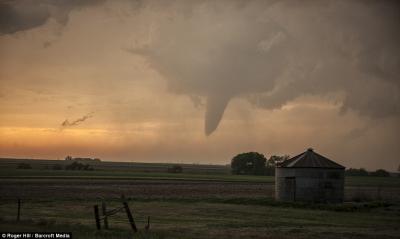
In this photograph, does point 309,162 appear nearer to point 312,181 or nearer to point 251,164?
point 312,181

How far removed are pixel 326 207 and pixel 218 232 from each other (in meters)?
19.7

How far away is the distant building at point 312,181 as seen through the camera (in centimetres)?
4809

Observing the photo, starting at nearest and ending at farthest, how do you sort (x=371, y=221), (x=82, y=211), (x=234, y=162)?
(x=371, y=221)
(x=82, y=211)
(x=234, y=162)

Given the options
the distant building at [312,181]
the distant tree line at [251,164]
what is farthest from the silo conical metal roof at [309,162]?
the distant tree line at [251,164]

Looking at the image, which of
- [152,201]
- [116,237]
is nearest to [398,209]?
[152,201]

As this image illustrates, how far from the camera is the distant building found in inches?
1893

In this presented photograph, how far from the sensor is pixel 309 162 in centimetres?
4856

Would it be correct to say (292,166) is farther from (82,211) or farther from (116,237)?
(116,237)

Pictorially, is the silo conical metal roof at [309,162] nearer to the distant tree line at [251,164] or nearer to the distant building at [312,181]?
the distant building at [312,181]


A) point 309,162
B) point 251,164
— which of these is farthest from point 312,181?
point 251,164

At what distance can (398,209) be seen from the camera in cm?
4312

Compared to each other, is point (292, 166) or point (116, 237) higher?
point (292, 166)

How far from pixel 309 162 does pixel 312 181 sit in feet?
5.62

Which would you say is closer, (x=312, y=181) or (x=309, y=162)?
(x=312, y=181)
